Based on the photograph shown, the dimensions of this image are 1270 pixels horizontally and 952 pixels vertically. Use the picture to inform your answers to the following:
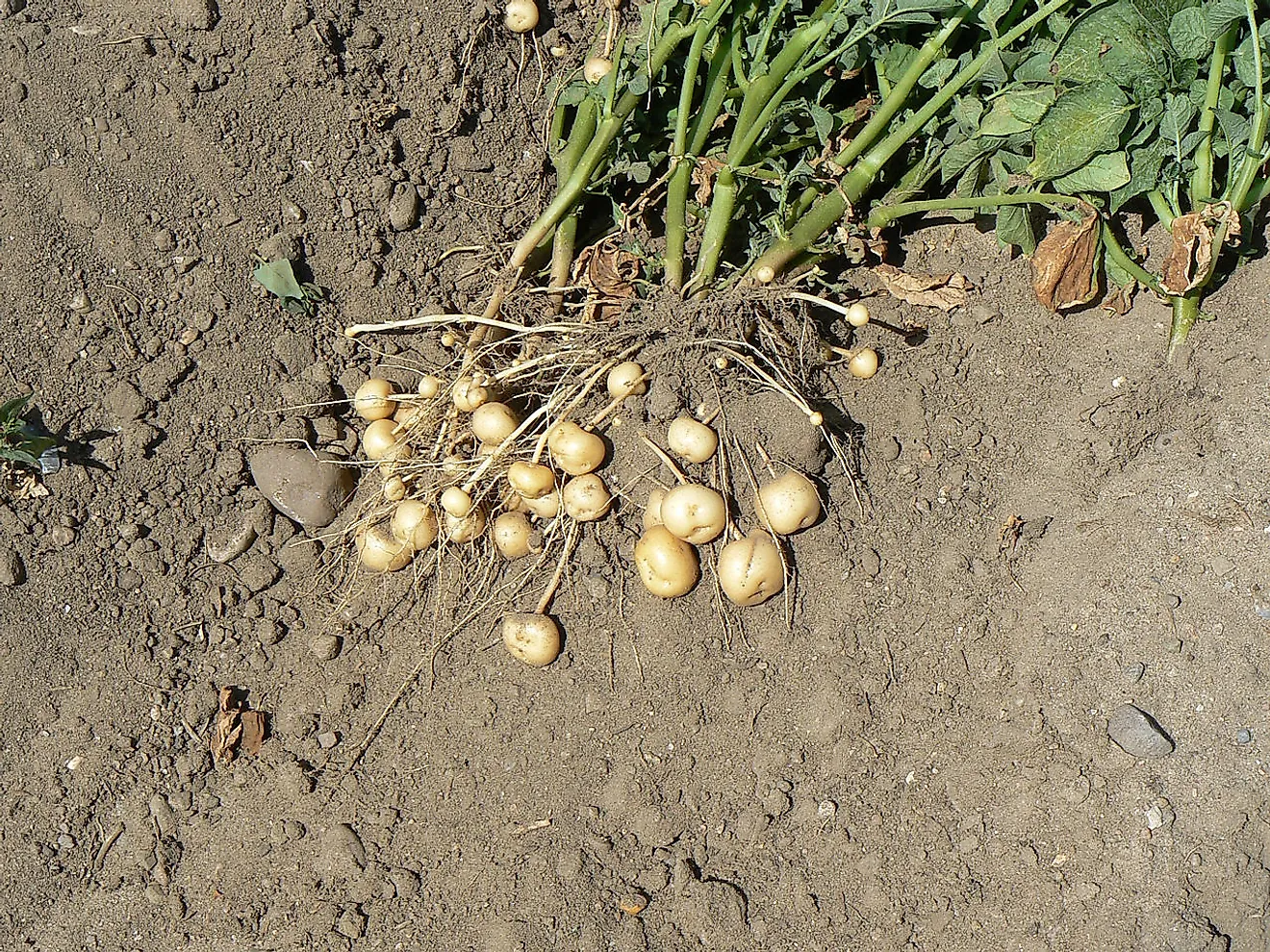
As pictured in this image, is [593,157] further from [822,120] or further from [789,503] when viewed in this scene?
[789,503]

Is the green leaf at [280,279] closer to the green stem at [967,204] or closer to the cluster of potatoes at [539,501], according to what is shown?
the cluster of potatoes at [539,501]

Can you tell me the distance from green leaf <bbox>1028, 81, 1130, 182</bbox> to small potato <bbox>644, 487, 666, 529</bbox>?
803mm

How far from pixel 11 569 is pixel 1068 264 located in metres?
1.84

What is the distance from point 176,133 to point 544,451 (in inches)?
34.3

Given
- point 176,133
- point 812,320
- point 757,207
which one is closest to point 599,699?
point 812,320

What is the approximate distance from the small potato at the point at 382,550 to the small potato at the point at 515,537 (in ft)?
0.52

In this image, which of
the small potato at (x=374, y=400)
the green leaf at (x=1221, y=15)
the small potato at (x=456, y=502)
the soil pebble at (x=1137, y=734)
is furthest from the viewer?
the small potato at (x=374, y=400)

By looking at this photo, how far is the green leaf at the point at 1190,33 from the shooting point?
56.7 inches

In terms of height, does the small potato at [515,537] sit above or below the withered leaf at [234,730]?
above

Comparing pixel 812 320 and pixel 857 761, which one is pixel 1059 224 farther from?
pixel 857 761

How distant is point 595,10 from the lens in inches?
71.0

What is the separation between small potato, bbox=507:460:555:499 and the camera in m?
1.58

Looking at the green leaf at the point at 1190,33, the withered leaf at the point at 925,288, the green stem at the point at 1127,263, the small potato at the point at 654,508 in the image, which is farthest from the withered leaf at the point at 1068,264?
the small potato at the point at 654,508

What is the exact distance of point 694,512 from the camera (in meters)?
1.52
